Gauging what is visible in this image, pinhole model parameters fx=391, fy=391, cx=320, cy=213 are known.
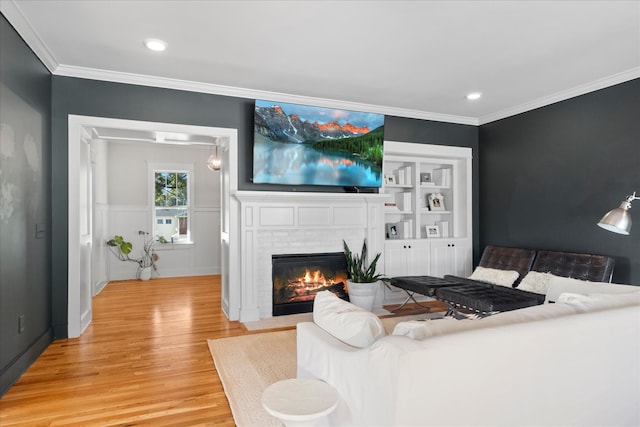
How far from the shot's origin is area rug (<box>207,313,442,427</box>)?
2.33m

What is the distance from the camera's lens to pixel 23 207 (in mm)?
2984

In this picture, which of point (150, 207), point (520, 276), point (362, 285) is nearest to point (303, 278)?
point (362, 285)

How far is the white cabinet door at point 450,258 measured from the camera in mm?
5391

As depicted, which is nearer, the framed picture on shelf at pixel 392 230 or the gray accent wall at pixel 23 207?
the gray accent wall at pixel 23 207

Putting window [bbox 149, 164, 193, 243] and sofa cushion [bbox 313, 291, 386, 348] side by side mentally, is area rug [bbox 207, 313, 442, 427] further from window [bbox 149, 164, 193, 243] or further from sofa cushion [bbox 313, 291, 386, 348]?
window [bbox 149, 164, 193, 243]

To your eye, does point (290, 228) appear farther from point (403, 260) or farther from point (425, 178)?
point (425, 178)

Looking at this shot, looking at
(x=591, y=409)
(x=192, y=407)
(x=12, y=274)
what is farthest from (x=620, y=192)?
(x=12, y=274)

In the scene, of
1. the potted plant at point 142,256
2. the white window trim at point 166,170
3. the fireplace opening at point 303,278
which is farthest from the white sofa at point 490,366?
the white window trim at point 166,170

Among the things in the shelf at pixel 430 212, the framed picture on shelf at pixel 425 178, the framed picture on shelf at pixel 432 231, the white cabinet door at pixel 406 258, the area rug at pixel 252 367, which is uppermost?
the framed picture on shelf at pixel 425 178

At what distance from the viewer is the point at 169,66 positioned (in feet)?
12.0

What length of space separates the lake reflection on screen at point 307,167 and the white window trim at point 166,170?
3.72m

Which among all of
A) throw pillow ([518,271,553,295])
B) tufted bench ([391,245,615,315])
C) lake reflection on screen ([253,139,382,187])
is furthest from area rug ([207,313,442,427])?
lake reflection on screen ([253,139,382,187])

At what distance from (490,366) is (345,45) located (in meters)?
2.66

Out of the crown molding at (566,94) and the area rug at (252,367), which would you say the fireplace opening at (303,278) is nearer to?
the area rug at (252,367)
